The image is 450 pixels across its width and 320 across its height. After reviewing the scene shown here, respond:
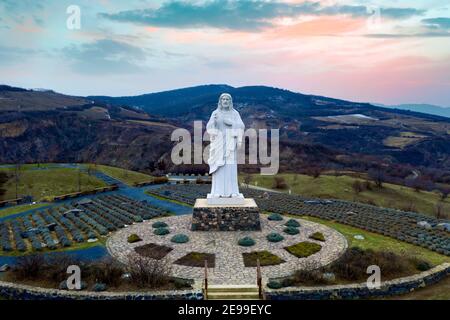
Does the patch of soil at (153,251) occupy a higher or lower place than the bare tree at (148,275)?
lower

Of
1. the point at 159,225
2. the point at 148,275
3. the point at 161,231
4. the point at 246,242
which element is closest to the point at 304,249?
the point at 246,242

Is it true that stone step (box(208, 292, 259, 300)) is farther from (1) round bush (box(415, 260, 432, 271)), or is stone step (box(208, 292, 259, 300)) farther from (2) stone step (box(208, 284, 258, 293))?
(1) round bush (box(415, 260, 432, 271))

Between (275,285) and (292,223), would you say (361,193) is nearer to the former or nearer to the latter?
(292,223)

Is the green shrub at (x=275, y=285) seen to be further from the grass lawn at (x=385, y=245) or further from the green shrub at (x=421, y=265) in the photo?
the grass lawn at (x=385, y=245)

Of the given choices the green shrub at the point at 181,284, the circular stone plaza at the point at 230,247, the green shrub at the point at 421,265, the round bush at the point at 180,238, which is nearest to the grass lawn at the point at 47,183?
the circular stone plaza at the point at 230,247

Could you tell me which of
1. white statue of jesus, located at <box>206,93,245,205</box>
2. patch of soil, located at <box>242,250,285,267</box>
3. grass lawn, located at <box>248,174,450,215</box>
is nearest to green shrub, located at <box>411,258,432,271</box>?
patch of soil, located at <box>242,250,285,267</box>
